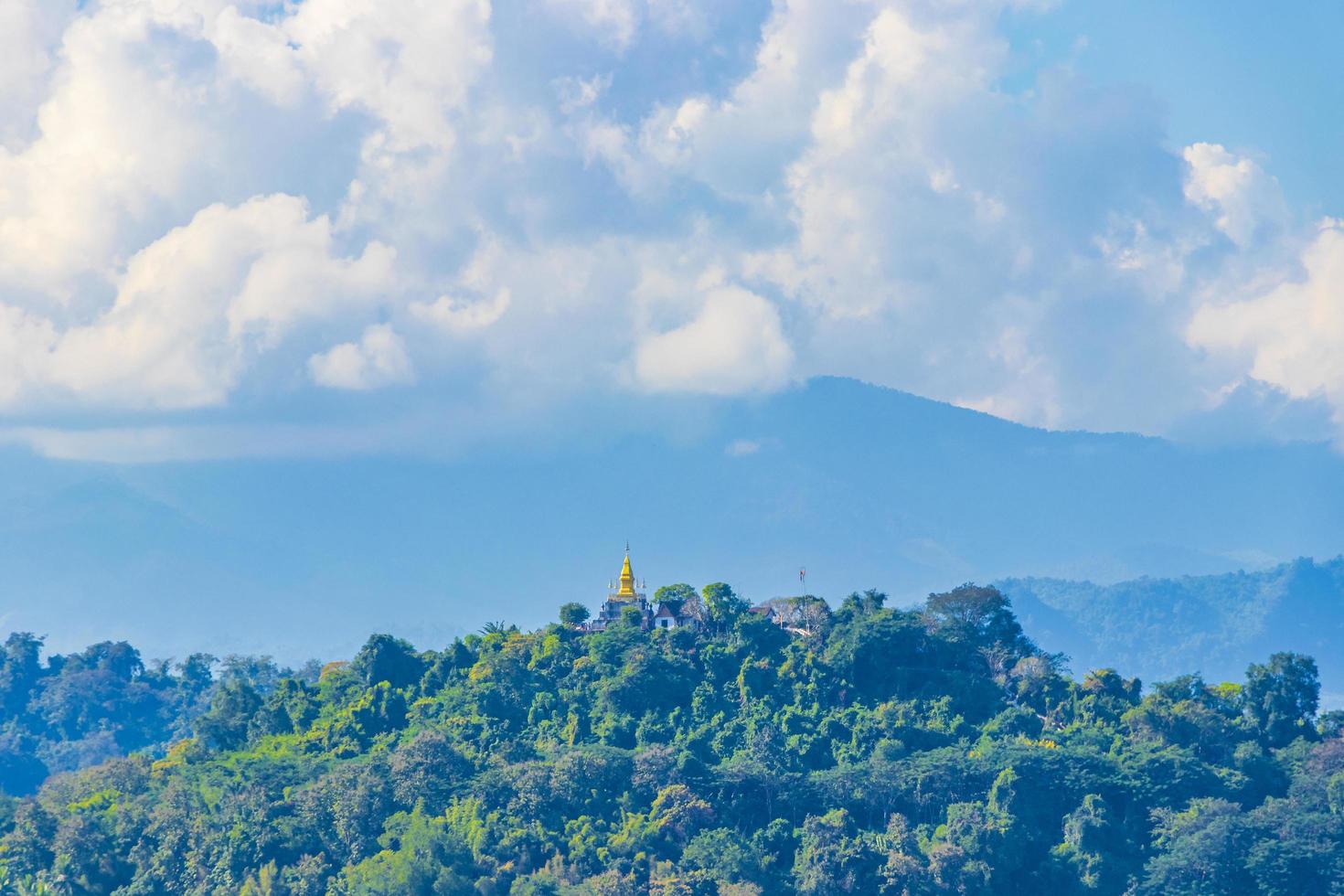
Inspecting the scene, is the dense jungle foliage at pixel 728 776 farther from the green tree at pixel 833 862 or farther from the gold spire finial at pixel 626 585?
the gold spire finial at pixel 626 585

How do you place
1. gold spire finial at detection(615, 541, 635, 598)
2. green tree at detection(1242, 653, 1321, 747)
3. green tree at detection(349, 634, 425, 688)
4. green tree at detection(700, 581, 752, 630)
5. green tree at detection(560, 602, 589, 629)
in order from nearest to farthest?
green tree at detection(1242, 653, 1321, 747) < green tree at detection(349, 634, 425, 688) < green tree at detection(700, 581, 752, 630) < green tree at detection(560, 602, 589, 629) < gold spire finial at detection(615, 541, 635, 598)

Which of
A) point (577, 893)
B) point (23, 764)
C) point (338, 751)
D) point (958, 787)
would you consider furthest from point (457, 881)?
point (23, 764)

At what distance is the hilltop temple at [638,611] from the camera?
8562 cm

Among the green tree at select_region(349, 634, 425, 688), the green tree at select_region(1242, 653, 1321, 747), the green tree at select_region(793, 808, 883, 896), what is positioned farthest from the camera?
the green tree at select_region(349, 634, 425, 688)

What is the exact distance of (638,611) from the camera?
85438mm

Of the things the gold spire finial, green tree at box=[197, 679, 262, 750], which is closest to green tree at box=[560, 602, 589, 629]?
the gold spire finial

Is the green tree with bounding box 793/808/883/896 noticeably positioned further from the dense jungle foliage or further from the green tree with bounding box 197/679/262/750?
the green tree with bounding box 197/679/262/750

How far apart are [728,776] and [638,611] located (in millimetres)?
13022

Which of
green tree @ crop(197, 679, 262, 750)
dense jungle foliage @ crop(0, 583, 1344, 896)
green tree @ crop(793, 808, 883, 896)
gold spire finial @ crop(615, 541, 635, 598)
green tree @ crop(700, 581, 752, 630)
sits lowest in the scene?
green tree @ crop(793, 808, 883, 896)

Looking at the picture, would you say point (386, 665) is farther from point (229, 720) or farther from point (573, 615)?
point (573, 615)

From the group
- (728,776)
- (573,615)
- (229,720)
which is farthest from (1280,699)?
(229,720)

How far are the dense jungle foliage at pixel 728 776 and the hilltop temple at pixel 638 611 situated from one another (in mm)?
693

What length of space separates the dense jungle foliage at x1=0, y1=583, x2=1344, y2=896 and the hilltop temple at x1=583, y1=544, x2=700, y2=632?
0.69 m

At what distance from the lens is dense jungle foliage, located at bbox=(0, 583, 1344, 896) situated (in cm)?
7038
